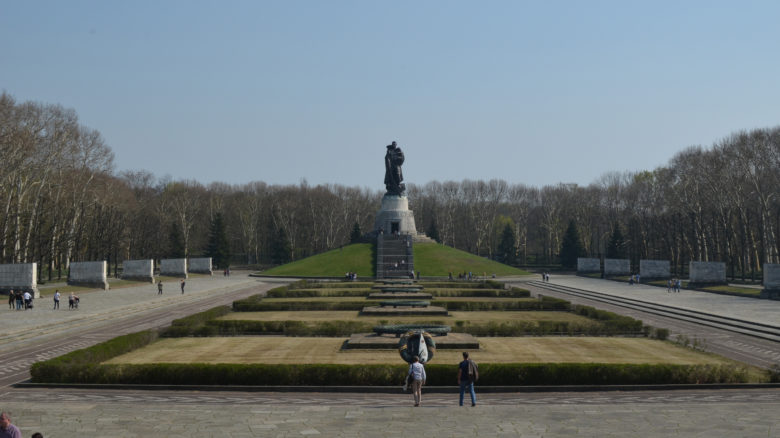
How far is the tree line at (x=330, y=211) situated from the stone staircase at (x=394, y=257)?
25.9 m

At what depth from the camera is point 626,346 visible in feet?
80.2

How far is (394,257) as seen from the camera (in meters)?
77.5

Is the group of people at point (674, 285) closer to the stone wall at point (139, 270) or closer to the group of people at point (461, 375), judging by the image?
the group of people at point (461, 375)

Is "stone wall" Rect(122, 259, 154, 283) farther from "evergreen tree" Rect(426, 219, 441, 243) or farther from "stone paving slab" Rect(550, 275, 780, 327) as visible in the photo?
"evergreen tree" Rect(426, 219, 441, 243)

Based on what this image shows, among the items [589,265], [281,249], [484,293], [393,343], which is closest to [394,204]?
[281,249]

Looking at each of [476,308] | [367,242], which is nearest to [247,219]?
[367,242]

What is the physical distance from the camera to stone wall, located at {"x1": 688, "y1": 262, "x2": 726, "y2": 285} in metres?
58.2

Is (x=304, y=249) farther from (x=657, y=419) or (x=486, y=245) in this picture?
(x=657, y=419)

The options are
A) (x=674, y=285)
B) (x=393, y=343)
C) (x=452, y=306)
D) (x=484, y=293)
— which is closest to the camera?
(x=393, y=343)

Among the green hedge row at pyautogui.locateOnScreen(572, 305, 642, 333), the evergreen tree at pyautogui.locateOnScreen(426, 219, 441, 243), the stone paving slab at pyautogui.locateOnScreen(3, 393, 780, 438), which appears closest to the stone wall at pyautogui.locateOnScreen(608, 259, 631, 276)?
the evergreen tree at pyautogui.locateOnScreen(426, 219, 441, 243)

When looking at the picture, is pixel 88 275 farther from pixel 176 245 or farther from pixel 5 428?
pixel 5 428

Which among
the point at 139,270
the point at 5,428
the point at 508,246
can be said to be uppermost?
the point at 508,246

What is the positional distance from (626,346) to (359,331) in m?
11.1

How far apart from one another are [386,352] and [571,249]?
86597 mm
